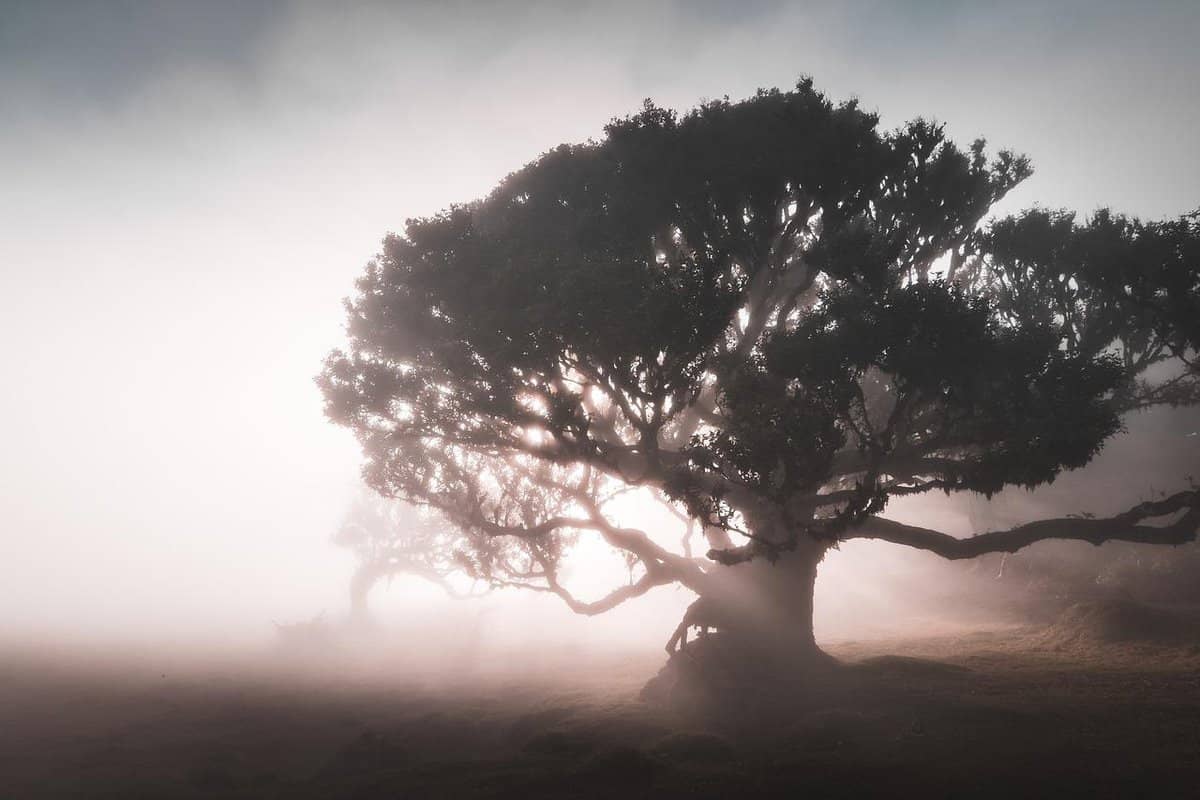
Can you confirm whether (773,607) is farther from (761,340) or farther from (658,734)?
(761,340)

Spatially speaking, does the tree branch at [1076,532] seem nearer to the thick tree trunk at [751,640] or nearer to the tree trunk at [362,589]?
the thick tree trunk at [751,640]

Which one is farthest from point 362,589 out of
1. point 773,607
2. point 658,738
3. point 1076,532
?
point 1076,532

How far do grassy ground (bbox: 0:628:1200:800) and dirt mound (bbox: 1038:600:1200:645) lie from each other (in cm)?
73

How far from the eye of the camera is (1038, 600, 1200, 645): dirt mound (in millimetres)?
22516

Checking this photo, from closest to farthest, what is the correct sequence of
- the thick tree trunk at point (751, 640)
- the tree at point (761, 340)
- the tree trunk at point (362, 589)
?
the tree at point (761, 340)
the thick tree trunk at point (751, 640)
the tree trunk at point (362, 589)

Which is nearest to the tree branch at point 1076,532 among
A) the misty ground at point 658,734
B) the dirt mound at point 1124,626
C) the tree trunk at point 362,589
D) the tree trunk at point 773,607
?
the tree trunk at point 773,607

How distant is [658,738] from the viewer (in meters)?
15.2

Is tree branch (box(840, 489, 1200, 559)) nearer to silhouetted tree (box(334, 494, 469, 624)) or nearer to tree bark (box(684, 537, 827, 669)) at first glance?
tree bark (box(684, 537, 827, 669))

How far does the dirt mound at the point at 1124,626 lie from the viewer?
2252cm

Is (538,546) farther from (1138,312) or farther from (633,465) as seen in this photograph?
(1138,312)

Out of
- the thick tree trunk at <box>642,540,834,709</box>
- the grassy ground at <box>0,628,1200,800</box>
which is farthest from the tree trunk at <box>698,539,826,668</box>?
the grassy ground at <box>0,628,1200,800</box>

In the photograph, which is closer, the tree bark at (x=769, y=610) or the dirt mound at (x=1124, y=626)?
the tree bark at (x=769, y=610)

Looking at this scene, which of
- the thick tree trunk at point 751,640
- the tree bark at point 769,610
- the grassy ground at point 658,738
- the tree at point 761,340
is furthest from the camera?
the tree bark at point 769,610

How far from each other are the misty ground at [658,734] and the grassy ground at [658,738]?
7cm
